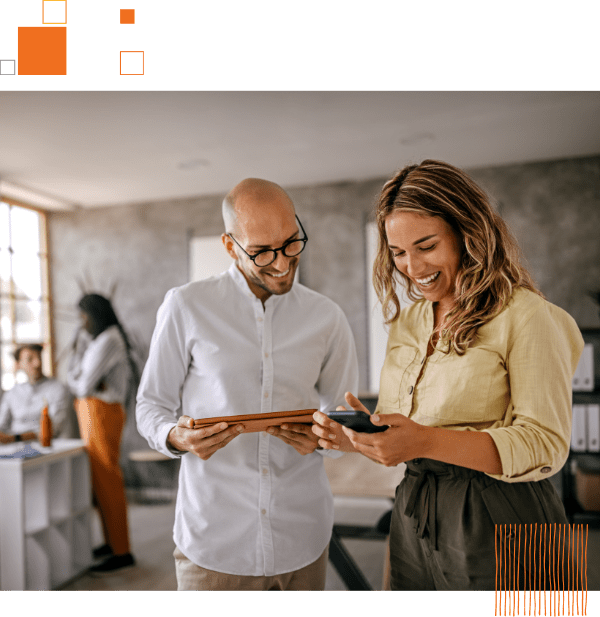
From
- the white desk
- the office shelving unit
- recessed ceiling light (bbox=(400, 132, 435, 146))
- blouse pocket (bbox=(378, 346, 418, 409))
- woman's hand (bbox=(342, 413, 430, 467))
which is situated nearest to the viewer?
woman's hand (bbox=(342, 413, 430, 467))

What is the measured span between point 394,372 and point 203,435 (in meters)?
0.48

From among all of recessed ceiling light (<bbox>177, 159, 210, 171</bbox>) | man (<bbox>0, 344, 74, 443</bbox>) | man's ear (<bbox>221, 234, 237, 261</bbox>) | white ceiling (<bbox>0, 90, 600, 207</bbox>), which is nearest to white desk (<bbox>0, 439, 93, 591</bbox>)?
man (<bbox>0, 344, 74, 443</bbox>)

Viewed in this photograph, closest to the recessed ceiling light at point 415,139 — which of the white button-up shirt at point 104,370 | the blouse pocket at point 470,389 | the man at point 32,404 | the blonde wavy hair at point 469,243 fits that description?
the blonde wavy hair at point 469,243

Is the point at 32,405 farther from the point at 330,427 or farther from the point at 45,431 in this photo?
the point at 330,427

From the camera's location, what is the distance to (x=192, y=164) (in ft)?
9.40

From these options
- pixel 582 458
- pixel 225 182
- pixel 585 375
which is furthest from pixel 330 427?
pixel 582 458

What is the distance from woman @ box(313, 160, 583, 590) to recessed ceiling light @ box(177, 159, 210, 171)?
1.89 meters

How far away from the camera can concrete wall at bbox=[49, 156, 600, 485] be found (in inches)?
120

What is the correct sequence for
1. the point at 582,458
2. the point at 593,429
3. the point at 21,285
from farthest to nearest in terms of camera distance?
1. the point at 582,458
2. the point at 593,429
3. the point at 21,285

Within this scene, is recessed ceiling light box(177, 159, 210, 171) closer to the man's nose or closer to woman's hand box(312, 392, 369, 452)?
the man's nose

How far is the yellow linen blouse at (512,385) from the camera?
97cm

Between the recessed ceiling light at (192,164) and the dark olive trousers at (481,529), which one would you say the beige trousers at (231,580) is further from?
the recessed ceiling light at (192,164)

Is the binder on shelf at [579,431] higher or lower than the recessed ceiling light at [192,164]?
lower
